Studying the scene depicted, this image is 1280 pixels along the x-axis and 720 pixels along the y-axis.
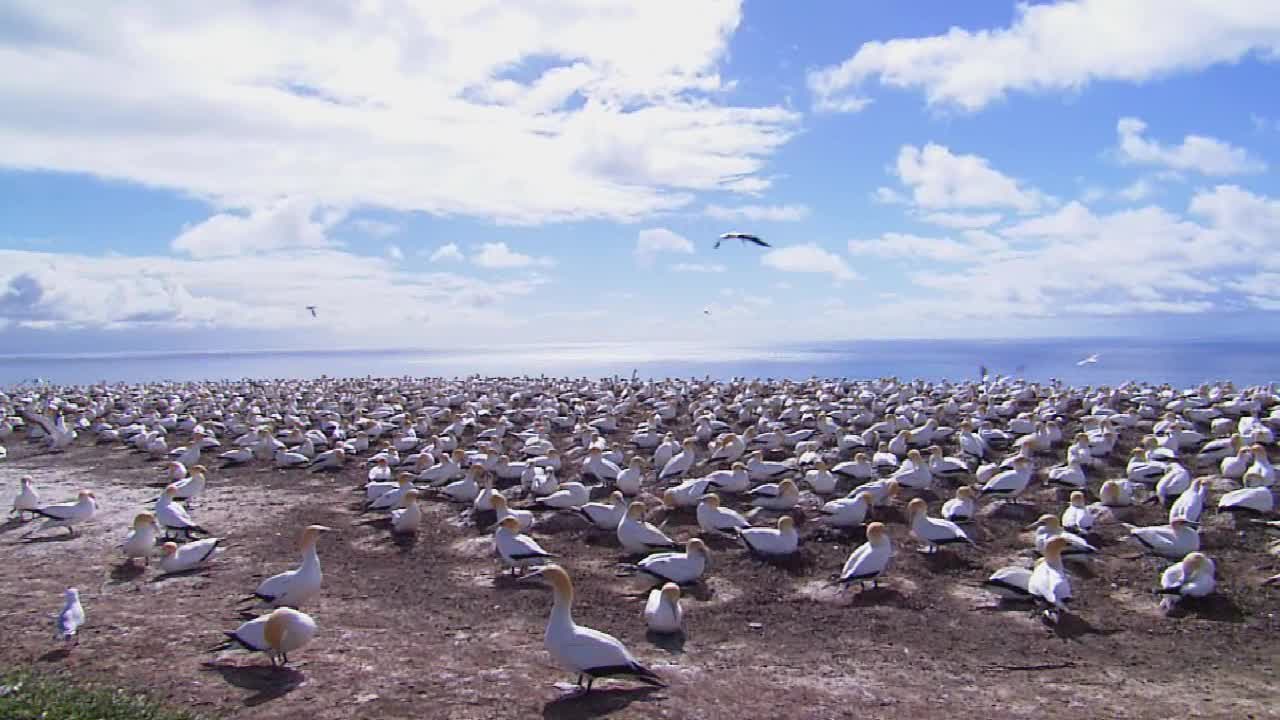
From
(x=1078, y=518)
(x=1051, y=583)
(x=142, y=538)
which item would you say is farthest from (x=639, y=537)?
(x=142, y=538)

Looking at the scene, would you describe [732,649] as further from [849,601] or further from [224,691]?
[224,691]

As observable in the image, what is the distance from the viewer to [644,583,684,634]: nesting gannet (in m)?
8.63

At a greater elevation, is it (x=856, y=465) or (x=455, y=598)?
(x=856, y=465)

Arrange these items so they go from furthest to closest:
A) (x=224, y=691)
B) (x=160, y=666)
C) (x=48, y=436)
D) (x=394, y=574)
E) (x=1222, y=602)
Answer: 1. (x=48, y=436)
2. (x=394, y=574)
3. (x=1222, y=602)
4. (x=160, y=666)
5. (x=224, y=691)

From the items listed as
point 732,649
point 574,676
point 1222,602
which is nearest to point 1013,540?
point 1222,602

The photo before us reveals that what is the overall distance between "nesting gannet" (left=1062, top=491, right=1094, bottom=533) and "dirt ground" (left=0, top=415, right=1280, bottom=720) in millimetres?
347

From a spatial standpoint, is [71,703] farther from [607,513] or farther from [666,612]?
[607,513]

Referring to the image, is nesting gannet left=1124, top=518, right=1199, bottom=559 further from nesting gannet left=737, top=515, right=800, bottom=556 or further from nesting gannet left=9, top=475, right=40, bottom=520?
nesting gannet left=9, top=475, right=40, bottom=520

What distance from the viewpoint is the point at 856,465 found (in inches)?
603

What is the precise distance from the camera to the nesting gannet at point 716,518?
11992 mm

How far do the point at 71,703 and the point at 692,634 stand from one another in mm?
5624

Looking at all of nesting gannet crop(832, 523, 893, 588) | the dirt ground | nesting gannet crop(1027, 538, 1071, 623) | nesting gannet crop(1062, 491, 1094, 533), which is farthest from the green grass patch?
nesting gannet crop(1062, 491, 1094, 533)

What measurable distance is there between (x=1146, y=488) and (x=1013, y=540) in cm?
438

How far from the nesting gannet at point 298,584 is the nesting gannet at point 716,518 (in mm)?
5484
